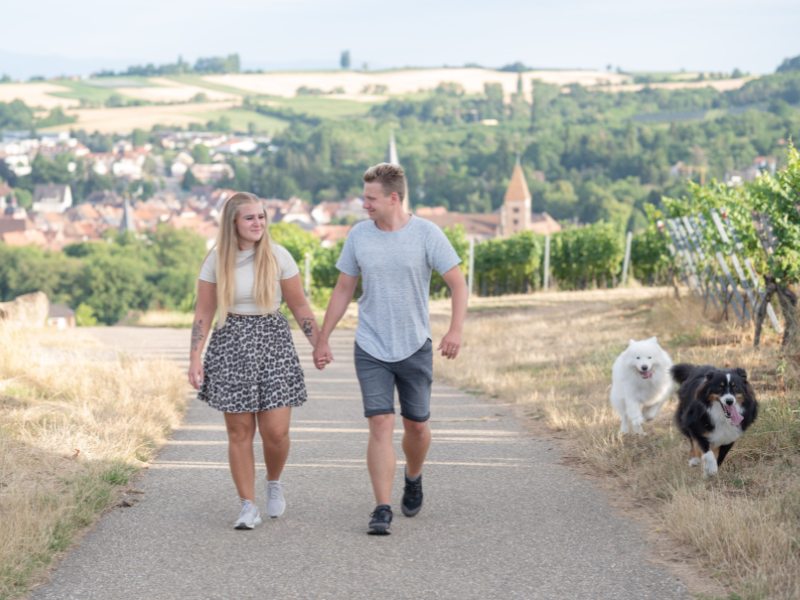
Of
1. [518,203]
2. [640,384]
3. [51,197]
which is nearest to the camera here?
[640,384]

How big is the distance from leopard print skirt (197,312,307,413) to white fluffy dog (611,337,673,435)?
272cm

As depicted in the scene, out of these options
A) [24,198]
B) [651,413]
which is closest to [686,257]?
[651,413]

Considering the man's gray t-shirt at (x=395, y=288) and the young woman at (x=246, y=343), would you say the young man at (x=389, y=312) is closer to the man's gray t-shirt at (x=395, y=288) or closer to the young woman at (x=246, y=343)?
the man's gray t-shirt at (x=395, y=288)

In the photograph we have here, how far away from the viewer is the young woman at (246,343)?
4371 millimetres

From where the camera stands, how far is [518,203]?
128 metres

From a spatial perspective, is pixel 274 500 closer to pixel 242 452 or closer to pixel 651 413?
pixel 242 452

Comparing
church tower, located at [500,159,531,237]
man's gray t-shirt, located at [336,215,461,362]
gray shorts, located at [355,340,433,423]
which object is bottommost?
church tower, located at [500,159,531,237]

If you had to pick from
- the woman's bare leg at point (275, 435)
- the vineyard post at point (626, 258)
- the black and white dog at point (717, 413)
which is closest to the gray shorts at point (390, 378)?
the woman's bare leg at point (275, 435)

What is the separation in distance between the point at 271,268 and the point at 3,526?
1759mm

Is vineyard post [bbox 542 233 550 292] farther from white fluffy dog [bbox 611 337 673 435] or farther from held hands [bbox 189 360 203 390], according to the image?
held hands [bbox 189 360 203 390]

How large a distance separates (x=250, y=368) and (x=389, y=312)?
772 mm

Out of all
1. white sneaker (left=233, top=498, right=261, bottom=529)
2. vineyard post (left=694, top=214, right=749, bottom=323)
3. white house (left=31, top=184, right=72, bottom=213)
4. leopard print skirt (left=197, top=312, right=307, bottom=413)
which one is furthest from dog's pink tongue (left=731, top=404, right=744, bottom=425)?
white house (left=31, top=184, right=72, bottom=213)

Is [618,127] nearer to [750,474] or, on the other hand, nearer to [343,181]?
[343,181]

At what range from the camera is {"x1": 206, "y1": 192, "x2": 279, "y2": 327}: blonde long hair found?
4359 mm
